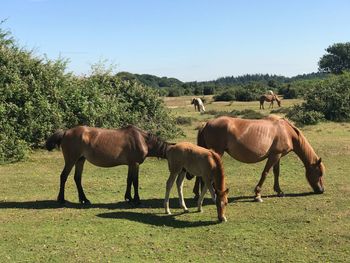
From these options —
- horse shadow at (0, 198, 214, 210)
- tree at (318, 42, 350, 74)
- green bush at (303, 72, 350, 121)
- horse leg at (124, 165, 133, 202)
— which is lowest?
horse shadow at (0, 198, 214, 210)

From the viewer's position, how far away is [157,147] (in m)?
10.0

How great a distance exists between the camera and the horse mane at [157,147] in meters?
9.98

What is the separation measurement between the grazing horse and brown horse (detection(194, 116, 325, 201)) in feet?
4.14

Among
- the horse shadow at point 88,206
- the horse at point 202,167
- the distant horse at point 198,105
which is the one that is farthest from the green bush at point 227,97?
the horse at point 202,167

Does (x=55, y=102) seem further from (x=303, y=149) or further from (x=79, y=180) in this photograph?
(x=303, y=149)

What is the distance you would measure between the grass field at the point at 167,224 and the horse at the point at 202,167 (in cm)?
43

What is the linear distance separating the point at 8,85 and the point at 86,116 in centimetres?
364

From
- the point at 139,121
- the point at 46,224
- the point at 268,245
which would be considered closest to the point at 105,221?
the point at 46,224

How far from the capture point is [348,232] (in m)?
7.78

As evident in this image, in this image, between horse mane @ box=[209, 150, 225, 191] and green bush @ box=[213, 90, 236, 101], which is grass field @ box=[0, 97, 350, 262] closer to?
horse mane @ box=[209, 150, 225, 191]

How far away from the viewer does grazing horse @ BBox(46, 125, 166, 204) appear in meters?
9.89

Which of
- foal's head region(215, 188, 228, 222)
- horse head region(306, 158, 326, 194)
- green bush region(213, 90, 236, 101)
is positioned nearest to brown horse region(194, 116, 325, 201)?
horse head region(306, 158, 326, 194)

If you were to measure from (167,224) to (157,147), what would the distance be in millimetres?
2115

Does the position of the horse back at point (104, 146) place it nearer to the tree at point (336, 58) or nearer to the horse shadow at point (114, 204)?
the horse shadow at point (114, 204)
